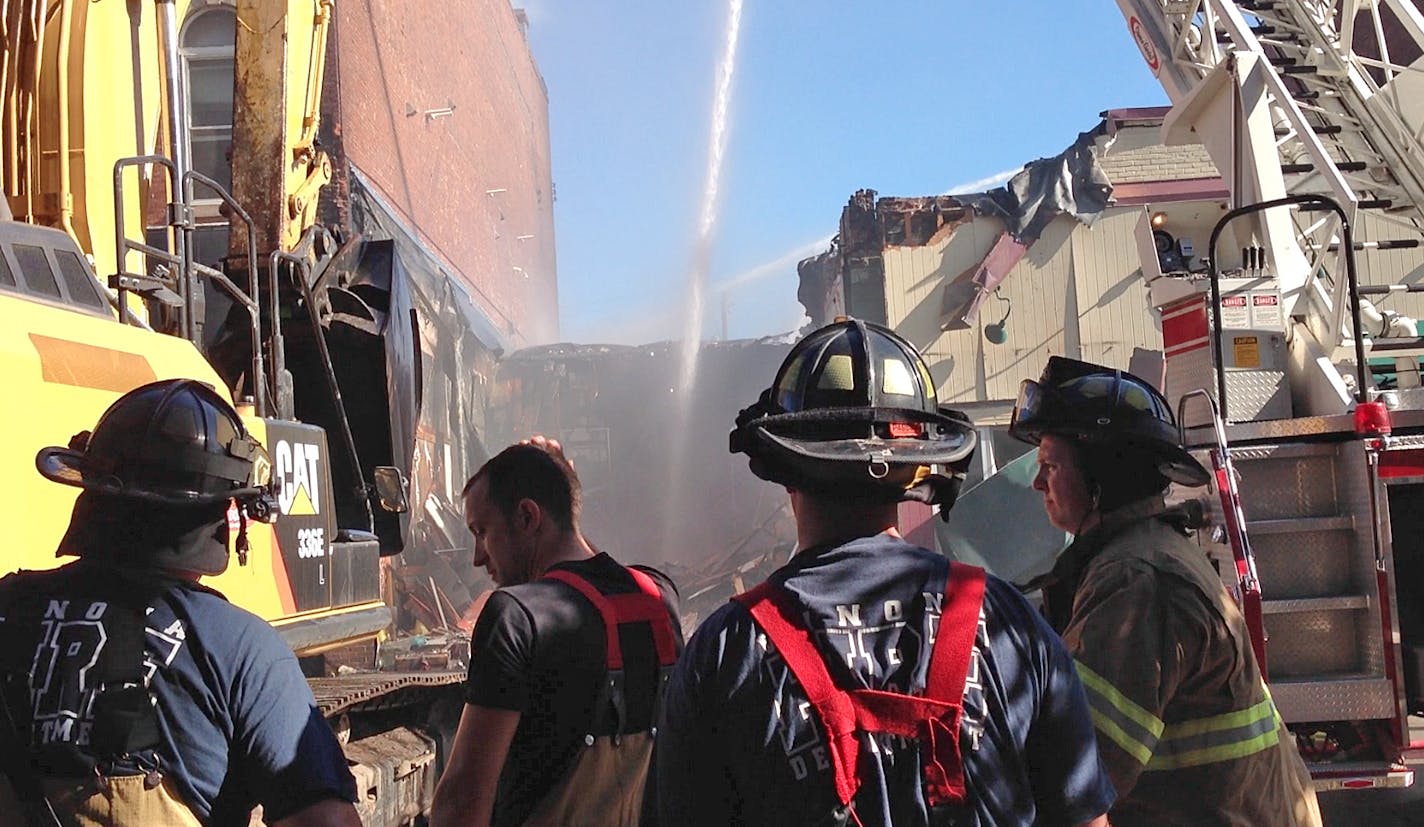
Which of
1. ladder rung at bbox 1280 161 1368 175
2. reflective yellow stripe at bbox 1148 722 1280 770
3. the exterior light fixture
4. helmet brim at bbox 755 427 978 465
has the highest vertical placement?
ladder rung at bbox 1280 161 1368 175

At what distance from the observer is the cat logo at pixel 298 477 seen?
5422mm

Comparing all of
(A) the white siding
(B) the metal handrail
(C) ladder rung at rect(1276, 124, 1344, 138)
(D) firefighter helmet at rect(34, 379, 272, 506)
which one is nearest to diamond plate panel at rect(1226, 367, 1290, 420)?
(B) the metal handrail

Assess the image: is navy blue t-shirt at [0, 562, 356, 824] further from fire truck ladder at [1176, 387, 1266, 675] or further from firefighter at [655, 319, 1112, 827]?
fire truck ladder at [1176, 387, 1266, 675]

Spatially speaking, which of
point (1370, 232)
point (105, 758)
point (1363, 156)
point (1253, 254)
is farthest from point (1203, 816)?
point (1370, 232)

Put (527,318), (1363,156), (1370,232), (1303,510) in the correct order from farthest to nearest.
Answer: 1. (527,318)
2. (1370,232)
3. (1363,156)
4. (1303,510)

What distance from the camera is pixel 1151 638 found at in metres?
2.69

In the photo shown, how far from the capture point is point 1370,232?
57.0 feet

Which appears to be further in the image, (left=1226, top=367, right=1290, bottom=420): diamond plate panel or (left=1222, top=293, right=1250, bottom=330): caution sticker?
(left=1222, top=293, right=1250, bottom=330): caution sticker

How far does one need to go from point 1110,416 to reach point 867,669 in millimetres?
1439

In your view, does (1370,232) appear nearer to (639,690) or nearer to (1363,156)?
(1363,156)

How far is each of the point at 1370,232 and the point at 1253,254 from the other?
10.7 meters

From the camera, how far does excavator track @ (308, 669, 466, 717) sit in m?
5.48

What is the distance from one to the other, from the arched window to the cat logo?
11305mm

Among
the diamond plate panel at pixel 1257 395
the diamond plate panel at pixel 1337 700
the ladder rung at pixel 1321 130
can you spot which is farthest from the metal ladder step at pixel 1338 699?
the ladder rung at pixel 1321 130
